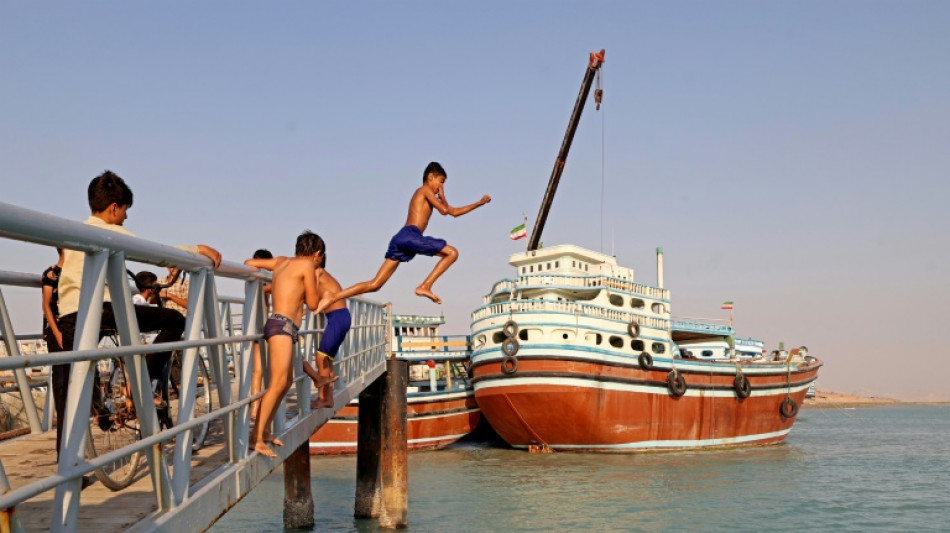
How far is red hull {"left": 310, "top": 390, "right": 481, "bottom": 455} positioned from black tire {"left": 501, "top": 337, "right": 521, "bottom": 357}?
13.8 feet

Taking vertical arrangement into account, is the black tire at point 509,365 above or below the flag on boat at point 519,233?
below

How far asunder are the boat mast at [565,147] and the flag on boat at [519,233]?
14.6 feet

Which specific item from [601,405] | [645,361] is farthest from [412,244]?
[645,361]

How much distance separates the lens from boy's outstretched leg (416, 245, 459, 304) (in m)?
9.48

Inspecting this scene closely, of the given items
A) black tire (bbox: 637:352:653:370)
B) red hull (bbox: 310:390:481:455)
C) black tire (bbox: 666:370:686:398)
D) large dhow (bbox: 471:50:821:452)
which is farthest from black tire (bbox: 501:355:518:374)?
black tire (bbox: 666:370:686:398)

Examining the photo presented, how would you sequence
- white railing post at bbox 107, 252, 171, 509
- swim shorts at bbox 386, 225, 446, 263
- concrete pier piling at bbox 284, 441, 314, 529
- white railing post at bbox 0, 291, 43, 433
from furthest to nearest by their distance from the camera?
concrete pier piling at bbox 284, 441, 314, 529, swim shorts at bbox 386, 225, 446, 263, white railing post at bbox 0, 291, 43, 433, white railing post at bbox 107, 252, 171, 509

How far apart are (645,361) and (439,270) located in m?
20.2

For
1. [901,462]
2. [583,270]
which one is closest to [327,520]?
[583,270]

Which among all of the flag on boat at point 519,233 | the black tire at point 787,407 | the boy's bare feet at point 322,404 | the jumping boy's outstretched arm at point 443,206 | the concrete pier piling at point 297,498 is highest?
the flag on boat at point 519,233

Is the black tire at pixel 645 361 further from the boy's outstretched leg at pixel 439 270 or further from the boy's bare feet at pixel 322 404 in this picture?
the boy's bare feet at pixel 322 404

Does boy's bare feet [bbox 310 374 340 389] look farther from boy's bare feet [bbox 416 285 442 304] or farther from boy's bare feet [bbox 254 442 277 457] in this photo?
boy's bare feet [bbox 254 442 277 457]

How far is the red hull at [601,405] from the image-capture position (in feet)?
89.7

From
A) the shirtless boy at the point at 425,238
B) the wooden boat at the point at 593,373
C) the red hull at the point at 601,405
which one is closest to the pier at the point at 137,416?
the shirtless boy at the point at 425,238

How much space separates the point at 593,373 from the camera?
2738 centimetres
